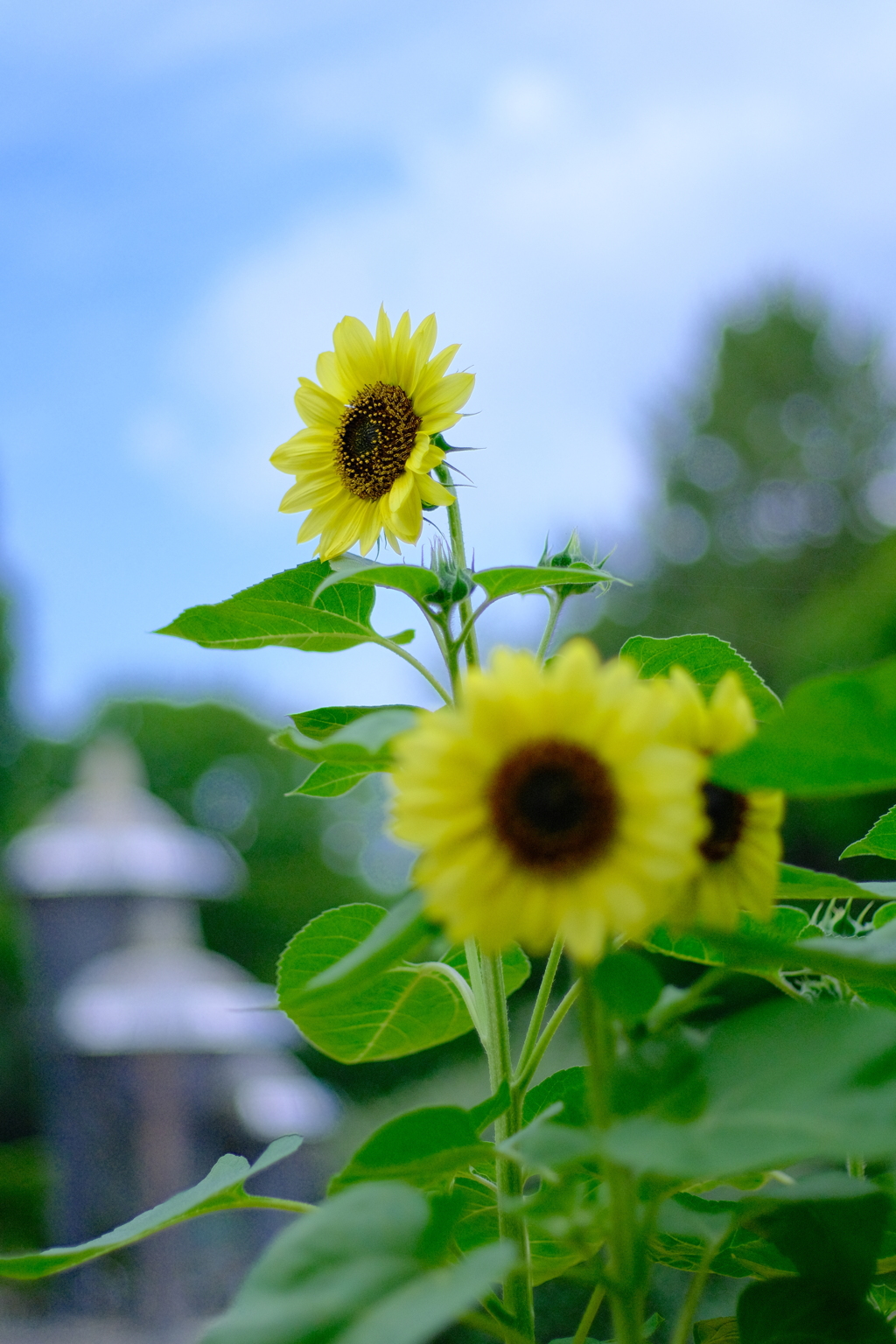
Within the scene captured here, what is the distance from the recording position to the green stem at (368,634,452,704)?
0.45 metres

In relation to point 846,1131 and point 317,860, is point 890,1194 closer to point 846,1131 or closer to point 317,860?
point 846,1131

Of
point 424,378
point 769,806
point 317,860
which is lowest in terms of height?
point 317,860

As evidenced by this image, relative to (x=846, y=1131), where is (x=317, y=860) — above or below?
below

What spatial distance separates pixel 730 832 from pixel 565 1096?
0.33 feet

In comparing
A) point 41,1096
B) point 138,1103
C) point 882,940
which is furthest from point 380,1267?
point 41,1096

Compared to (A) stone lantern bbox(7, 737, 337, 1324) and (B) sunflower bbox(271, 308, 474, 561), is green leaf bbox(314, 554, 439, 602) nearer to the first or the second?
(B) sunflower bbox(271, 308, 474, 561)

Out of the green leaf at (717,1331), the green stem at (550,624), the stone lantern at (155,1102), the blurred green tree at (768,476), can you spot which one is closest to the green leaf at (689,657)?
the green stem at (550,624)

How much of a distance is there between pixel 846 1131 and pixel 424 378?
33 cm

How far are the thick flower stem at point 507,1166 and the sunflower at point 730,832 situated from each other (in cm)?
10

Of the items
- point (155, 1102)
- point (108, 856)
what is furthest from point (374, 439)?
point (108, 856)

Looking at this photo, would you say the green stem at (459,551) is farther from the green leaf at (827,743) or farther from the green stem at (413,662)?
the green leaf at (827,743)

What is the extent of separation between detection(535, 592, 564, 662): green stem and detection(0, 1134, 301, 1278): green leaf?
0.19 m

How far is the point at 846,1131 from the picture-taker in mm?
254

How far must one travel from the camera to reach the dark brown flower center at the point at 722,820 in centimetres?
32
